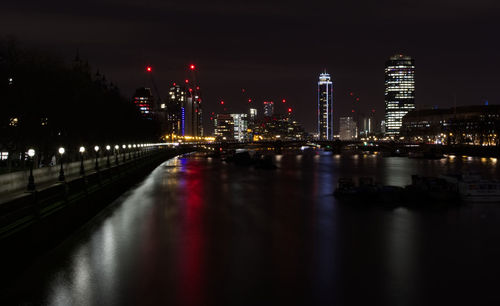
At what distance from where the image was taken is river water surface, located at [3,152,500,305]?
60.5 ft

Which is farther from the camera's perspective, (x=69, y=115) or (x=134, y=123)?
(x=134, y=123)

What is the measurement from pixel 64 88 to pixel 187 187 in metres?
18.5

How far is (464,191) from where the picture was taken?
47.7 meters

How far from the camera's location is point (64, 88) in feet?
187

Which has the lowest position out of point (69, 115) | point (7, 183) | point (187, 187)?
point (187, 187)

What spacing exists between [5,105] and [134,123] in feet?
208

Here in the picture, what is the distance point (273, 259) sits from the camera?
24250 millimetres

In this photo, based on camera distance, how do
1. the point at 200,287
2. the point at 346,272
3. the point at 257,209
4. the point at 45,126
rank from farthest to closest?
the point at 45,126
the point at 257,209
the point at 346,272
the point at 200,287

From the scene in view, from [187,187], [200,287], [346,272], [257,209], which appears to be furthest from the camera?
[187,187]

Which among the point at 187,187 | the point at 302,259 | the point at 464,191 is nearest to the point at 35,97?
the point at 187,187

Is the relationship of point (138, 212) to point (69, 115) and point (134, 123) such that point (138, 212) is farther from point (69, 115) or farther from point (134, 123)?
point (134, 123)

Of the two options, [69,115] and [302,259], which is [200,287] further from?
[69,115]

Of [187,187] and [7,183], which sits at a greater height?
[7,183]

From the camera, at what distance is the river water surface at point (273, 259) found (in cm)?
1844
